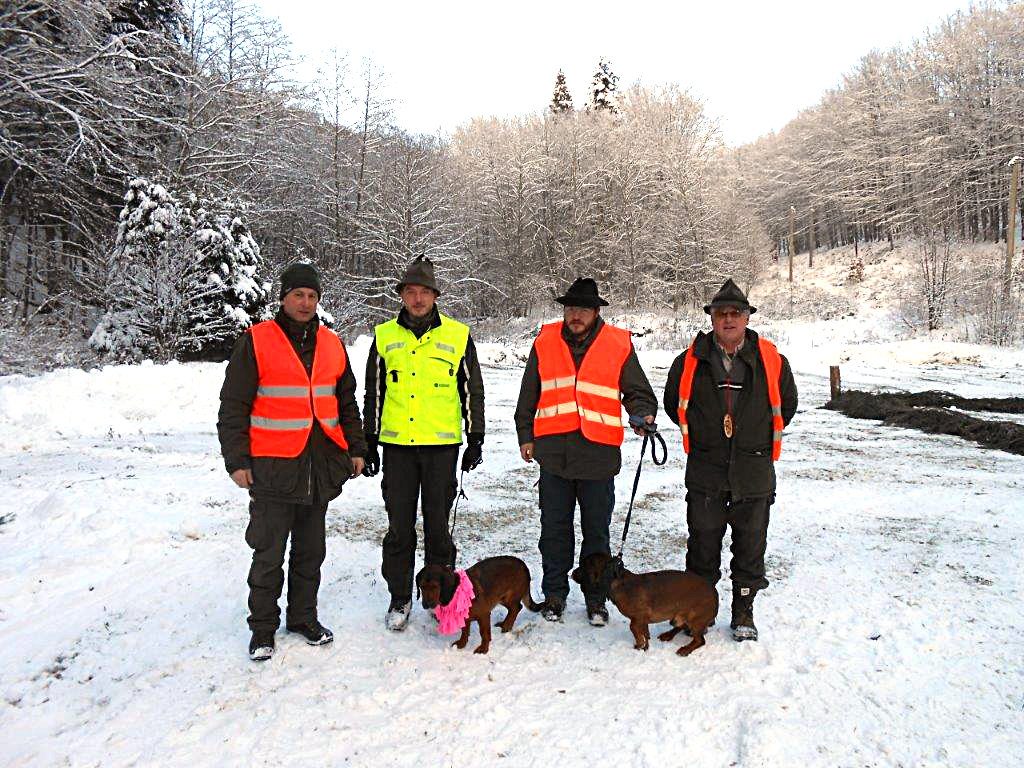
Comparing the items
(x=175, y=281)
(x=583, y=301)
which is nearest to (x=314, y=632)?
(x=583, y=301)

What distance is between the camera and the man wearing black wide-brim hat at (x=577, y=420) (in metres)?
3.71

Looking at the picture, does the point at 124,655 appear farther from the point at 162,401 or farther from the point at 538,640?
the point at 162,401

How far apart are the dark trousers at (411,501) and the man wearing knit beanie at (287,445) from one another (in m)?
0.30

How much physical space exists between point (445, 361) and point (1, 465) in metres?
6.59

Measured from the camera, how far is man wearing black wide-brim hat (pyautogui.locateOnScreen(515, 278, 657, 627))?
3707 mm

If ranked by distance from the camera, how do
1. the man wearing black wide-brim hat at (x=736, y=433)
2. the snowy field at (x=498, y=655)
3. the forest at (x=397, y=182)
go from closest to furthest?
the snowy field at (x=498, y=655) → the man wearing black wide-brim hat at (x=736, y=433) → the forest at (x=397, y=182)

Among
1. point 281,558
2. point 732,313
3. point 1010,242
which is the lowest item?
point 281,558

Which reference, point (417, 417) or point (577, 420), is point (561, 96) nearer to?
point (577, 420)

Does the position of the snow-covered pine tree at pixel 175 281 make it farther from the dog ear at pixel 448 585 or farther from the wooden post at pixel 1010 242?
the wooden post at pixel 1010 242

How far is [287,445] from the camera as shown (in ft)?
10.7

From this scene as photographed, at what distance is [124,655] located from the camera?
3279 mm

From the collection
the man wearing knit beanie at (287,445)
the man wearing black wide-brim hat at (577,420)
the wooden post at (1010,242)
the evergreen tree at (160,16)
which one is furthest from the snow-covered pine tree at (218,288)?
the wooden post at (1010,242)

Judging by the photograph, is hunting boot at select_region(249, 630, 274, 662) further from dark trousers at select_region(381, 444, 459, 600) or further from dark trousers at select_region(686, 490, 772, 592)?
dark trousers at select_region(686, 490, 772, 592)

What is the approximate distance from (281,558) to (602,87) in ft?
170
